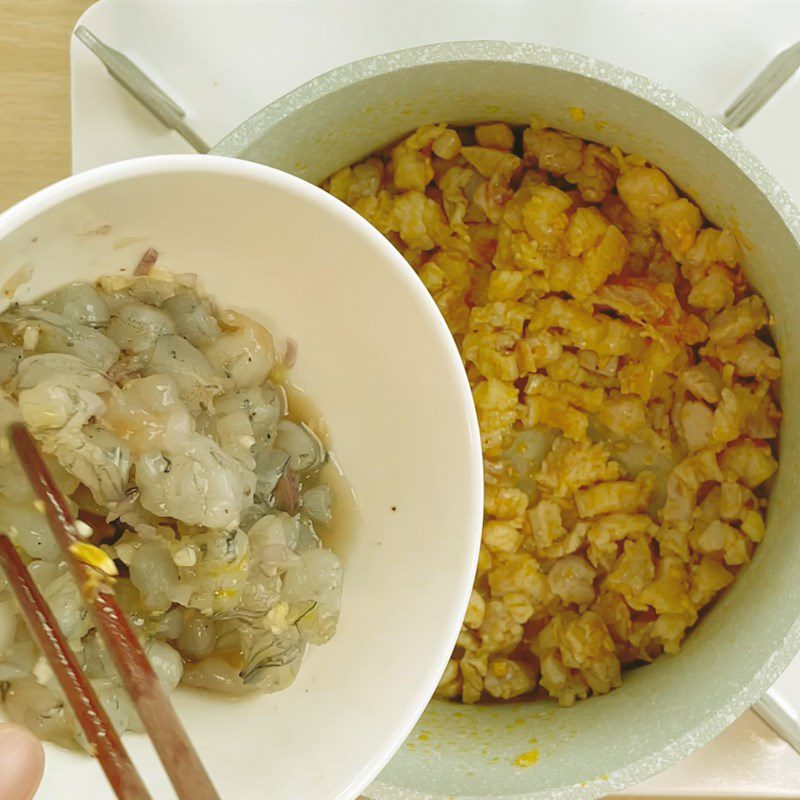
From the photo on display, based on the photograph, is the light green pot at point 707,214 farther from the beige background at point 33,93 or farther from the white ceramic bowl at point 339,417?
the beige background at point 33,93

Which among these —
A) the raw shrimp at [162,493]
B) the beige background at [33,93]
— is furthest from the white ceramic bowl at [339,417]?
the beige background at [33,93]

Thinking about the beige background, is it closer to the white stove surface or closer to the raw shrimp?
the white stove surface

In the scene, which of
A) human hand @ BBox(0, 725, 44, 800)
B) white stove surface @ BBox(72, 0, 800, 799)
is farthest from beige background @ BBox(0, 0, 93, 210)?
human hand @ BBox(0, 725, 44, 800)

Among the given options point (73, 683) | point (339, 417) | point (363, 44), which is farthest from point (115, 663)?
point (363, 44)

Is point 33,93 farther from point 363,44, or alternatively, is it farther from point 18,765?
point 18,765

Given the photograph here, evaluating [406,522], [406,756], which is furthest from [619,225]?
[406,756]

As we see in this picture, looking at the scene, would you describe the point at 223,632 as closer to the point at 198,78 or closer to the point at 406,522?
the point at 406,522
